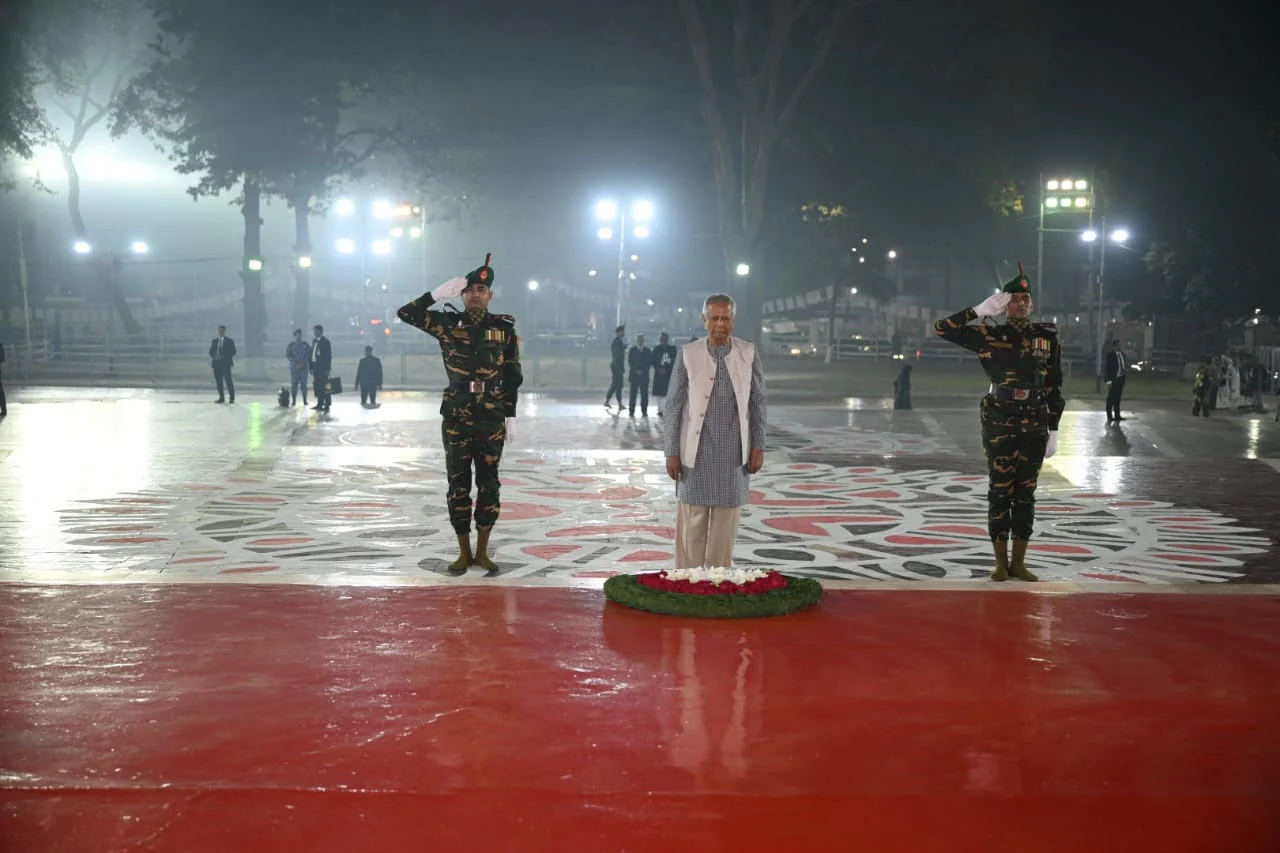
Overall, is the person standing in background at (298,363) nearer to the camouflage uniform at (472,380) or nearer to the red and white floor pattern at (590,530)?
the red and white floor pattern at (590,530)

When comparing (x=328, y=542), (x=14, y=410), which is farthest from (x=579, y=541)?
(x=14, y=410)

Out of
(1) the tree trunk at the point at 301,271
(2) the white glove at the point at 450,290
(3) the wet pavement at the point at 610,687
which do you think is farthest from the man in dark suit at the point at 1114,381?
(1) the tree trunk at the point at 301,271

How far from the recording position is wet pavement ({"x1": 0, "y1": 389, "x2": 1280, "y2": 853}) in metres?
4.42

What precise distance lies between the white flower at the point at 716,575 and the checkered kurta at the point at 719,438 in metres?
0.40

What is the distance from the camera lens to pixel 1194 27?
125 ft

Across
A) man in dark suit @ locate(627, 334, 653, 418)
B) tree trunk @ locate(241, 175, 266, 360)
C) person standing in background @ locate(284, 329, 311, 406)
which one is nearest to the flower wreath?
man in dark suit @ locate(627, 334, 653, 418)

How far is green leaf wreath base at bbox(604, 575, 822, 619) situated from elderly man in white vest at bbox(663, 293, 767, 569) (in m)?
0.63

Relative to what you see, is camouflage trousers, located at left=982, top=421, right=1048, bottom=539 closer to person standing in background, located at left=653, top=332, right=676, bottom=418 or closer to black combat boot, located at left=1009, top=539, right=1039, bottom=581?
black combat boot, located at left=1009, top=539, right=1039, bottom=581

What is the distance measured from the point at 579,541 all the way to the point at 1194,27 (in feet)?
112

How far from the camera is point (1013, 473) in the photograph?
8703 mm

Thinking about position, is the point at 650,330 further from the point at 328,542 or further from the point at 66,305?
the point at 328,542

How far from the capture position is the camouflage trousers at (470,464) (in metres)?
8.65

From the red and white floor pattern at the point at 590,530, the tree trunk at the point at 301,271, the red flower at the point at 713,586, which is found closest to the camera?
the red flower at the point at 713,586

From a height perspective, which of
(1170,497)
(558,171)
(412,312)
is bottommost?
(1170,497)
